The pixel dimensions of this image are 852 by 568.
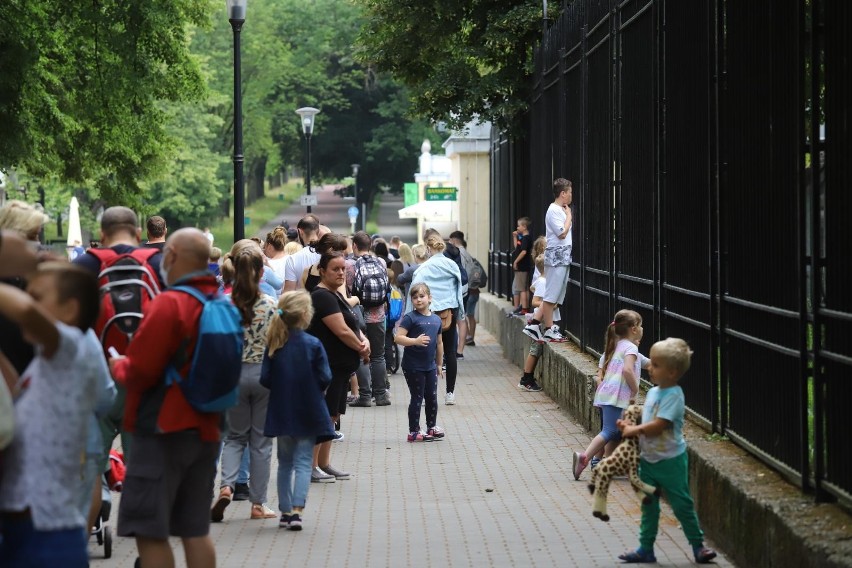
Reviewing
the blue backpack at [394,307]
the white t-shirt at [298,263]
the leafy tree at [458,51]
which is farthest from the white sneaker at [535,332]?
the leafy tree at [458,51]

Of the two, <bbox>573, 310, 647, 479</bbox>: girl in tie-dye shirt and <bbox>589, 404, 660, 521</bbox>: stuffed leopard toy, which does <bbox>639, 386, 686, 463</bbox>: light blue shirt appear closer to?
<bbox>589, 404, 660, 521</bbox>: stuffed leopard toy

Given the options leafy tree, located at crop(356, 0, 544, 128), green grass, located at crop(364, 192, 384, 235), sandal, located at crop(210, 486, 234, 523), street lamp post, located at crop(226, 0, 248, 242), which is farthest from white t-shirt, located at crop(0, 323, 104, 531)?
green grass, located at crop(364, 192, 384, 235)

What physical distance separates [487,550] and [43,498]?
168 inches

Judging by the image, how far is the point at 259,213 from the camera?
9481 centimetres

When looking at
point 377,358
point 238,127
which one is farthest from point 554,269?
point 238,127

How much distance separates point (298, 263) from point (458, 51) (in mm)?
11469

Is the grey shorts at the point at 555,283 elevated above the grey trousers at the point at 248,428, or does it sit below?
A: above

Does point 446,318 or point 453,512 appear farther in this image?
point 446,318

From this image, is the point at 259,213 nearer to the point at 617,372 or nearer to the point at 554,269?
the point at 554,269

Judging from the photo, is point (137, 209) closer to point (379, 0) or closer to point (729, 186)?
point (379, 0)

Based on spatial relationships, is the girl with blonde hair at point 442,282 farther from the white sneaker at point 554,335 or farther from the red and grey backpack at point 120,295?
the red and grey backpack at point 120,295

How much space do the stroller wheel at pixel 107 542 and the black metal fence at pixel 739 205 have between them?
11.5 ft

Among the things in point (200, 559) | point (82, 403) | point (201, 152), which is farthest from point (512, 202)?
point (201, 152)

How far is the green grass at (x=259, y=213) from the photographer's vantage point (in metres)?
82.8
